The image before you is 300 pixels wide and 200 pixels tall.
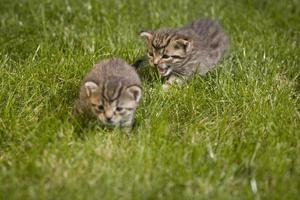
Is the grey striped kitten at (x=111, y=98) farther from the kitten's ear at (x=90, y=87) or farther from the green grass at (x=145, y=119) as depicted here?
the green grass at (x=145, y=119)

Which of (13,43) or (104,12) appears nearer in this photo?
(13,43)

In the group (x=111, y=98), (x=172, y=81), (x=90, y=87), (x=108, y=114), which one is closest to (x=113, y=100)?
(x=111, y=98)

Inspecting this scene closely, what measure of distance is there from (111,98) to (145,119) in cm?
41

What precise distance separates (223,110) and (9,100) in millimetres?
2024

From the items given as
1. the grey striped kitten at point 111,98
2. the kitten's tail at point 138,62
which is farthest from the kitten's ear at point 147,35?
the grey striped kitten at point 111,98

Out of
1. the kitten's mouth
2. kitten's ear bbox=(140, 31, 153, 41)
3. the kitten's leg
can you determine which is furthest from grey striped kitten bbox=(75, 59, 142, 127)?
kitten's ear bbox=(140, 31, 153, 41)

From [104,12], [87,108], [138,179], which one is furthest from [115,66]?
[104,12]

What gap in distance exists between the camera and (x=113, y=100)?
17.8ft

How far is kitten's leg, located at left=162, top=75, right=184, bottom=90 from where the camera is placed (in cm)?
645

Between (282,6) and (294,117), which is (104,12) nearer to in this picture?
(282,6)

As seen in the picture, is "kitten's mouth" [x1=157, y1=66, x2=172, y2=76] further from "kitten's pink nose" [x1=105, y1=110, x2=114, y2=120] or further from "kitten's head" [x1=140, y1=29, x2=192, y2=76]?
"kitten's pink nose" [x1=105, y1=110, x2=114, y2=120]

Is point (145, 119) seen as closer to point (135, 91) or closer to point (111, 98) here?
point (135, 91)

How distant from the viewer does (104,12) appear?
8500 millimetres

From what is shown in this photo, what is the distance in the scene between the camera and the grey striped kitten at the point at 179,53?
6.82 metres
